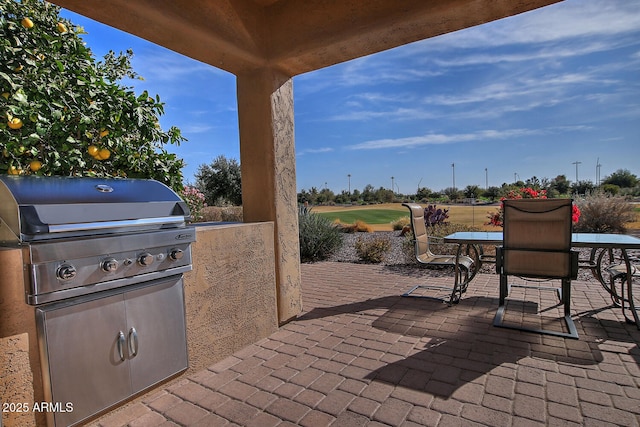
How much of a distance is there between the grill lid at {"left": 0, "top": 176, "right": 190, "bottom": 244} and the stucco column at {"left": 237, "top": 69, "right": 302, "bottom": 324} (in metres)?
1.13

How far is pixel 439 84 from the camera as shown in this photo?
22.2 m

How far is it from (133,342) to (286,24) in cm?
292

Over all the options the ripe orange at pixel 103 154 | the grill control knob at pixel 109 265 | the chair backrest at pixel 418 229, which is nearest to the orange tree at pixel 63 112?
the ripe orange at pixel 103 154

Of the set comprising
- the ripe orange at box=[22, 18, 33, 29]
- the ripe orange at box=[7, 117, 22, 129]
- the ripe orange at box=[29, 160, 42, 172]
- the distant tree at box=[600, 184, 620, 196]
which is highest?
the ripe orange at box=[22, 18, 33, 29]

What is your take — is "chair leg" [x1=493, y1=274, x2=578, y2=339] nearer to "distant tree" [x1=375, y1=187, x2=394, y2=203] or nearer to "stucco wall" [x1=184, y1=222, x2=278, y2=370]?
"stucco wall" [x1=184, y1=222, x2=278, y2=370]

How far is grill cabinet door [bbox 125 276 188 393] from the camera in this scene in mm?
1935

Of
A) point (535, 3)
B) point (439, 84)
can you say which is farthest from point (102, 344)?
point (439, 84)

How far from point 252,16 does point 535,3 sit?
2318mm

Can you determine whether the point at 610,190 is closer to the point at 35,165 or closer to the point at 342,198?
the point at 35,165

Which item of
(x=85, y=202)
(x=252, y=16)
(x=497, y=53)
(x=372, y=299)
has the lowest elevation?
(x=372, y=299)

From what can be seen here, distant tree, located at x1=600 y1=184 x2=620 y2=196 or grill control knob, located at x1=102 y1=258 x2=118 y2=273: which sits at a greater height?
distant tree, located at x1=600 y1=184 x2=620 y2=196

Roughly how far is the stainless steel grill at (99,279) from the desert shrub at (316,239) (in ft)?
16.4

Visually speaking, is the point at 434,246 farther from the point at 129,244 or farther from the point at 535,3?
the point at 129,244

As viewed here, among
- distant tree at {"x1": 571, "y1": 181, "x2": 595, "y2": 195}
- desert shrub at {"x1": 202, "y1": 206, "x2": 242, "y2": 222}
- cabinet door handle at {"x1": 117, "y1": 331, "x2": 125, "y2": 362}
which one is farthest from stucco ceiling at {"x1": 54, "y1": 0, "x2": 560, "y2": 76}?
distant tree at {"x1": 571, "y1": 181, "x2": 595, "y2": 195}
